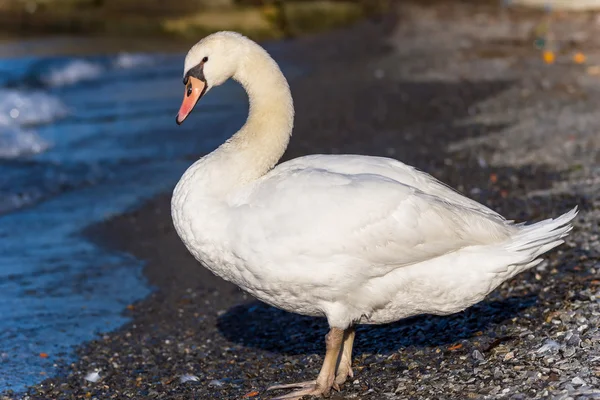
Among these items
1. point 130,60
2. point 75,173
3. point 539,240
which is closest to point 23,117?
point 75,173

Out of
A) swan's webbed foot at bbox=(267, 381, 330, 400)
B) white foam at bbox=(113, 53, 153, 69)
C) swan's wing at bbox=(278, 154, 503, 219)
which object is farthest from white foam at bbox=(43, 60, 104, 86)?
swan's webbed foot at bbox=(267, 381, 330, 400)

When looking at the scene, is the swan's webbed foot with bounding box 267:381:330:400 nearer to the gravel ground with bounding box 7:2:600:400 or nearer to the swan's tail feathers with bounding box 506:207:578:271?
the gravel ground with bounding box 7:2:600:400

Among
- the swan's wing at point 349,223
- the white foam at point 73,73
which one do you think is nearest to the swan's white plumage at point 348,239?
the swan's wing at point 349,223

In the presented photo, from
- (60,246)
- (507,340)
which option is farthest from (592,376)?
(60,246)

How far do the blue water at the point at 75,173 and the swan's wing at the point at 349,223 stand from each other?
2395mm

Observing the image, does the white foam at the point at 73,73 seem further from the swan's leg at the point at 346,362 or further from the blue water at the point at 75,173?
the swan's leg at the point at 346,362

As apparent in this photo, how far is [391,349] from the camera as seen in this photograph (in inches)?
241

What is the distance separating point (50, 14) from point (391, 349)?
26.3 metres

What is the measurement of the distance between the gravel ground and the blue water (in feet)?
1.09

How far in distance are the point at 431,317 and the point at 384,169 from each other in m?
1.47

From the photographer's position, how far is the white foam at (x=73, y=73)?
19.7 m

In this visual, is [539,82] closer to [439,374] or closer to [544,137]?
[544,137]

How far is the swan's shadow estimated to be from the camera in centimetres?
616

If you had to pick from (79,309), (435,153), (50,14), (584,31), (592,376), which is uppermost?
(50,14)
